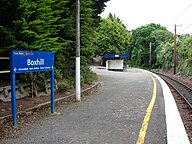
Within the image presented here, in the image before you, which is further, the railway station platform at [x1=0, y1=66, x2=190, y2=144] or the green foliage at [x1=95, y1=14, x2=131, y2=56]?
the green foliage at [x1=95, y1=14, x2=131, y2=56]

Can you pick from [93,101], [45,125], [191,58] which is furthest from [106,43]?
[45,125]

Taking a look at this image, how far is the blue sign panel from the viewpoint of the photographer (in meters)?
6.52

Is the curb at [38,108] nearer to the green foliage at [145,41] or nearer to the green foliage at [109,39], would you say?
the green foliage at [109,39]

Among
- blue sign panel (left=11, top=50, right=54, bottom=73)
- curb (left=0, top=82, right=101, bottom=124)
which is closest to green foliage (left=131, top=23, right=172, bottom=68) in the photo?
curb (left=0, top=82, right=101, bottom=124)

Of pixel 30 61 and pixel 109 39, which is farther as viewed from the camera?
pixel 109 39

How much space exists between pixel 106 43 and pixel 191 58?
78.7 ft

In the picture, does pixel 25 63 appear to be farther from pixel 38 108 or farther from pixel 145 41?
pixel 145 41

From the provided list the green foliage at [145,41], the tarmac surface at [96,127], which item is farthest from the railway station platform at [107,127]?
the green foliage at [145,41]

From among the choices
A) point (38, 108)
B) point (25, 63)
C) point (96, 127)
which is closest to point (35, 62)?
point (25, 63)

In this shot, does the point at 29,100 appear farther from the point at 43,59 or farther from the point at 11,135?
the point at 11,135

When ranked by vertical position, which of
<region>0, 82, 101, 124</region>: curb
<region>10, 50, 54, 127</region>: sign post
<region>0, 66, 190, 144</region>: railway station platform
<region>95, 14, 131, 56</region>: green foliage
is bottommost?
<region>0, 66, 190, 144</region>: railway station platform

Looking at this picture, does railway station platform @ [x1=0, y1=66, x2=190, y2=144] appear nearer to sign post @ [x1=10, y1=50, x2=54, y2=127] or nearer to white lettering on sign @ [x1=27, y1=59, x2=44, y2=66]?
sign post @ [x1=10, y1=50, x2=54, y2=127]

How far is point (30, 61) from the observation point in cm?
711

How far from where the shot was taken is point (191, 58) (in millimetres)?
30953
